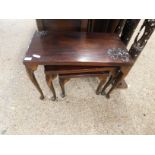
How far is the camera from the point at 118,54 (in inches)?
36.0

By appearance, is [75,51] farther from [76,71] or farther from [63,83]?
[63,83]

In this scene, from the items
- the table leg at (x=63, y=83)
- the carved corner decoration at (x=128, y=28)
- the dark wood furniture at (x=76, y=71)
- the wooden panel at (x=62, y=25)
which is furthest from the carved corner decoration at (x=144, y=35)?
the table leg at (x=63, y=83)

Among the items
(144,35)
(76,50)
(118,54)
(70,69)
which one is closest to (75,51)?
(76,50)

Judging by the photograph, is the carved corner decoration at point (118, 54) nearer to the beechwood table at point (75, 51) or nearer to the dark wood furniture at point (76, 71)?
the beechwood table at point (75, 51)

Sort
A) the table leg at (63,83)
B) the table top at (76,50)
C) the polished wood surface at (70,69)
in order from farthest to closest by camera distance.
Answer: the table leg at (63,83) → the polished wood surface at (70,69) → the table top at (76,50)

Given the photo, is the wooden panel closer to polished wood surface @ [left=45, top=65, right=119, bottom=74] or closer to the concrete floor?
polished wood surface @ [left=45, top=65, right=119, bottom=74]

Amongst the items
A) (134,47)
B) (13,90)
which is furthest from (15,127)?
(134,47)

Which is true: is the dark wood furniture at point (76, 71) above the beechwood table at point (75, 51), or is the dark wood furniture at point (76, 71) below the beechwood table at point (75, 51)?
below

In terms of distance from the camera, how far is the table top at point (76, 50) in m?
0.86

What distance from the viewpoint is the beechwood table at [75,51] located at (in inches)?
33.8

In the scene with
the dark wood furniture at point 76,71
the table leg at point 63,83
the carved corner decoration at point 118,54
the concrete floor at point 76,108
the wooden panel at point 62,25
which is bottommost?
the concrete floor at point 76,108

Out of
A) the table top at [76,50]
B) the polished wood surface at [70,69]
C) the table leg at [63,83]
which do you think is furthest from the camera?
the table leg at [63,83]

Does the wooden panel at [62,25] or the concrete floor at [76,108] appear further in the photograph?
the concrete floor at [76,108]

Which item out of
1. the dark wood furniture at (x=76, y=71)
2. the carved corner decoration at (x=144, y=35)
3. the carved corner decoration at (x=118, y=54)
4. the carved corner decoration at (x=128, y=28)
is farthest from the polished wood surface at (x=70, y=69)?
the carved corner decoration at (x=128, y=28)
